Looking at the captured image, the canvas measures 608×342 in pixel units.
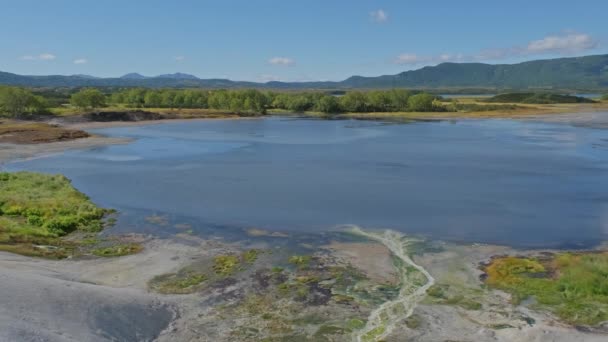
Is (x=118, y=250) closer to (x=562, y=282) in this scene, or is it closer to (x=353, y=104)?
(x=562, y=282)

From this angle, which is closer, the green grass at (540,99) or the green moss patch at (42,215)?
the green moss patch at (42,215)

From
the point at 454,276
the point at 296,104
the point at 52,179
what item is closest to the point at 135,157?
the point at 52,179

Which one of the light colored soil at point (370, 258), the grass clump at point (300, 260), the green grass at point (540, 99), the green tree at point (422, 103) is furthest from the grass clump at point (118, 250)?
the green grass at point (540, 99)

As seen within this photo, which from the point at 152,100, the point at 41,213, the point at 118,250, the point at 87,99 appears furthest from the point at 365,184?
the point at 152,100

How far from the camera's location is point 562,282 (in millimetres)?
18000

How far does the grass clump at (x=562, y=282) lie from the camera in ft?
52.5

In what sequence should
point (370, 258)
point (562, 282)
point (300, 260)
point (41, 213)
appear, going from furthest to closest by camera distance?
1. point (41, 213)
2. point (370, 258)
3. point (300, 260)
4. point (562, 282)

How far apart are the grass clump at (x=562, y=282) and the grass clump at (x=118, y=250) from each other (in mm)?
→ 14362

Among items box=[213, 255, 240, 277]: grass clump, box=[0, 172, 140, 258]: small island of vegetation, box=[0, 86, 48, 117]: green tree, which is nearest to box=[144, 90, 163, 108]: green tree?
box=[0, 86, 48, 117]: green tree

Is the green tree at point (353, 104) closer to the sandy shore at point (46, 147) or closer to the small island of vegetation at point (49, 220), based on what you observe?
the sandy shore at point (46, 147)

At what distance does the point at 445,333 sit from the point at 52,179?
30812mm

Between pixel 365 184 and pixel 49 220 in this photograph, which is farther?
pixel 365 184

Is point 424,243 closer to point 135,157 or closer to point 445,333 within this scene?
point 445,333

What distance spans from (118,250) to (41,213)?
7421 mm
